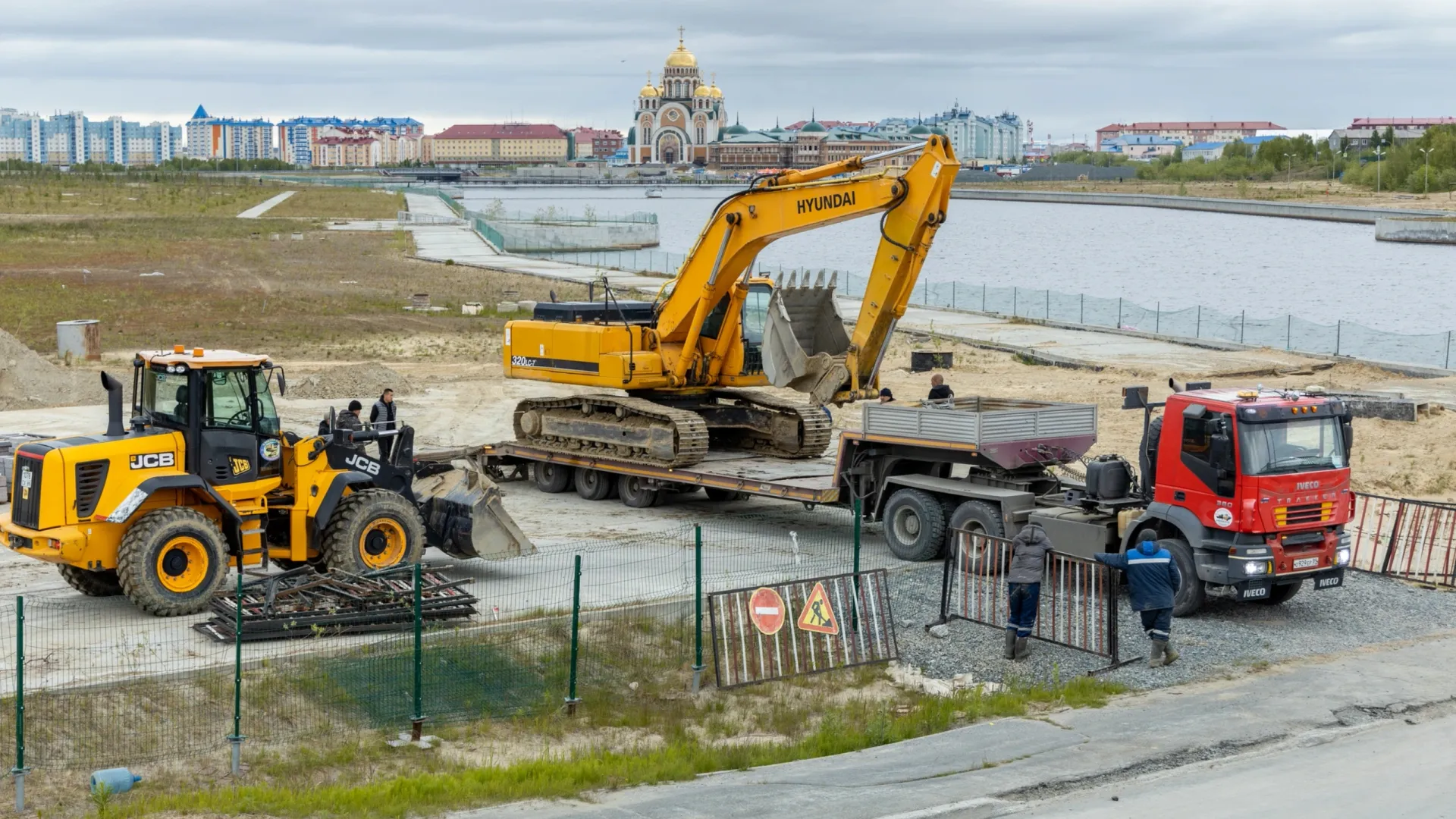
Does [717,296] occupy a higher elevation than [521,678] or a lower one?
higher

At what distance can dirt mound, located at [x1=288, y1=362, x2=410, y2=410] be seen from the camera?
32.4 metres

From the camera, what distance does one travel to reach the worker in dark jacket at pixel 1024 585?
1492 cm

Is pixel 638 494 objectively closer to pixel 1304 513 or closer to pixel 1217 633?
pixel 1217 633

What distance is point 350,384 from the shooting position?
108 feet

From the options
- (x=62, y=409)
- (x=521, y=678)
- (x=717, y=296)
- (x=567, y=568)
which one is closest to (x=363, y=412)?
(x=62, y=409)

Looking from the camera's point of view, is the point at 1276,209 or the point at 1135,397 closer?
the point at 1135,397

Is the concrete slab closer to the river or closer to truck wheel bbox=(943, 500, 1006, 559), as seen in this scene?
the river

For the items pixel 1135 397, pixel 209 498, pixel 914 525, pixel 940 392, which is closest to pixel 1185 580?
pixel 1135 397

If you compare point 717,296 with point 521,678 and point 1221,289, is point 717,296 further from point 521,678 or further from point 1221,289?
point 1221,289

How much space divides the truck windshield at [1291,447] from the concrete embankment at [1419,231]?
358ft

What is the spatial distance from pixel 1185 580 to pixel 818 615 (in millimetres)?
4032

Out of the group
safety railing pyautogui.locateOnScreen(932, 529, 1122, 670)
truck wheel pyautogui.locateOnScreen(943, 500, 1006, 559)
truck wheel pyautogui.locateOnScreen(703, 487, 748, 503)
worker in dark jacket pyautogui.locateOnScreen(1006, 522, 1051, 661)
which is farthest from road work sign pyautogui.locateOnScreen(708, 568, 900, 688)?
truck wheel pyautogui.locateOnScreen(703, 487, 748, 503)

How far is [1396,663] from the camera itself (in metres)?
14.9

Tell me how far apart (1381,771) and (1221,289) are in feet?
254
